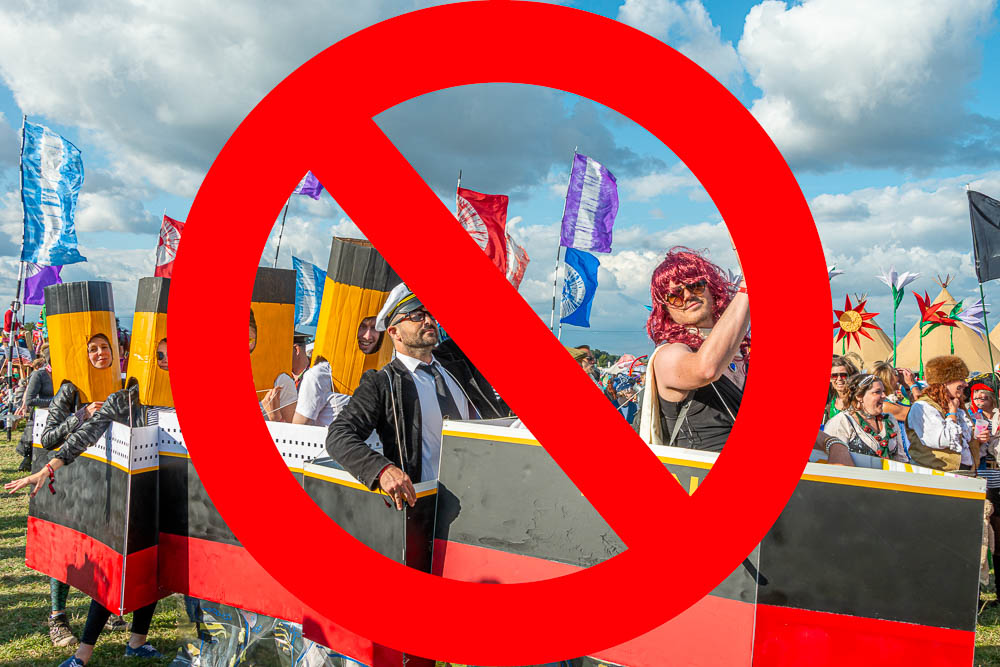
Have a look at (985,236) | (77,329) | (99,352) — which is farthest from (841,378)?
(77,329)

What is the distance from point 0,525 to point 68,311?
4604mm

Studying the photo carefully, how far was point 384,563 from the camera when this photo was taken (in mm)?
1991

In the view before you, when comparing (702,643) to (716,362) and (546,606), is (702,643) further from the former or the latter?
(716,362)

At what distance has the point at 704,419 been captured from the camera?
7.71 ft

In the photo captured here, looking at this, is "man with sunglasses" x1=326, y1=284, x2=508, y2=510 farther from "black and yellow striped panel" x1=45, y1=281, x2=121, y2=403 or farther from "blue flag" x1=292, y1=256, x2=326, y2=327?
"blue flag" x1=292, y1=256, x2=326, y2=327

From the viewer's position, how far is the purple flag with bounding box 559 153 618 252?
11406 millimetres

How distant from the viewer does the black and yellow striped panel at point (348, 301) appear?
4.57 meters

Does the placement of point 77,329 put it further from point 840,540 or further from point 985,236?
point 985,236

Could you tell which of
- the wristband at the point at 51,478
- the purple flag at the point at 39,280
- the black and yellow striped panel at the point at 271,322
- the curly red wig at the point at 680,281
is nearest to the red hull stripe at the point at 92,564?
the wristband at the point at 51,478

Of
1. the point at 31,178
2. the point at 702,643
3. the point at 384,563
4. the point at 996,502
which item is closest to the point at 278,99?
the point at 384,563

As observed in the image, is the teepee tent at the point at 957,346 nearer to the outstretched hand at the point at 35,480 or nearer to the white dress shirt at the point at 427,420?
the white dress shirt at the point at 427,420

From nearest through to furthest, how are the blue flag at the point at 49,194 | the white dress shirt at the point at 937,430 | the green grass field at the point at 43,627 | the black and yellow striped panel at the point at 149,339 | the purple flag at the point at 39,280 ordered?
the black and yellow striped panel at the point at 149,339, the green grass field at the point at 43,627, the white dress shirt at the point at 937,430, the blue flag at the point at 49,194, the purple flag at the point at 39,280

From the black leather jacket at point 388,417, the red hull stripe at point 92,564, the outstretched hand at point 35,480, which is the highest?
the black leather jacket at point 388,417

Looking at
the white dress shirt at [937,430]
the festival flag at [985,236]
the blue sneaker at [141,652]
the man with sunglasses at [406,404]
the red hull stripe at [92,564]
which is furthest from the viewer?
the festival flag at [985,236]
